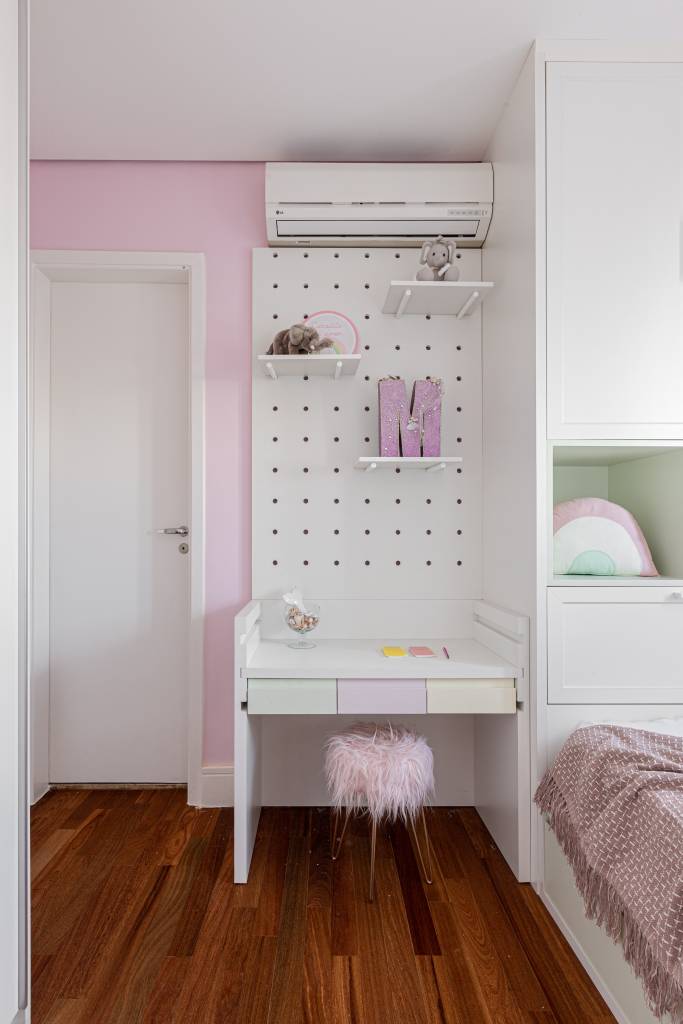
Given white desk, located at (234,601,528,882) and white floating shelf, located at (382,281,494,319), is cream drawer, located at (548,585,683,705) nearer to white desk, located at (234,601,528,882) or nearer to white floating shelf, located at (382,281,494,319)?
white desk, located at (234,601,528,882)

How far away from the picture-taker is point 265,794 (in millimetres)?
2701

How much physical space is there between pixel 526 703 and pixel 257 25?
2185 millimetres

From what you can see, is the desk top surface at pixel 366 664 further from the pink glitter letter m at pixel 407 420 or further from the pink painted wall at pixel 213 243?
the pink glitter letter m at pixel 407 420

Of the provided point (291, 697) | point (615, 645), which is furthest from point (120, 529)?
point (615, 645)

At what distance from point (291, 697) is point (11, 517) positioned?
3.56 ft

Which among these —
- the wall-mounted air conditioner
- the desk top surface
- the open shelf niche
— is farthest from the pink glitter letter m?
the desk top surface

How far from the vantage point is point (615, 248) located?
208cm

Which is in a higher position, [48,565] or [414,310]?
[414,310]

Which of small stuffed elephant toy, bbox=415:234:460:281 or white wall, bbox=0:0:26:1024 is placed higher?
small stuffed elephant toy, bbox=415:234:460:281

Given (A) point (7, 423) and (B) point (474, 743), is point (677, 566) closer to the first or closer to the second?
(B) point (474, 743)

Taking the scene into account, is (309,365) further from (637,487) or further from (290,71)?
(637,487)

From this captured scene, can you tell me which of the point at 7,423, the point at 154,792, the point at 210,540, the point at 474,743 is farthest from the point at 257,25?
the point at 154,792

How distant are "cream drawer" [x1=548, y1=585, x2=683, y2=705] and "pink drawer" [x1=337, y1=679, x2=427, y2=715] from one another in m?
0.41

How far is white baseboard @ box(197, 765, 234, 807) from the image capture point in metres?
2.69
